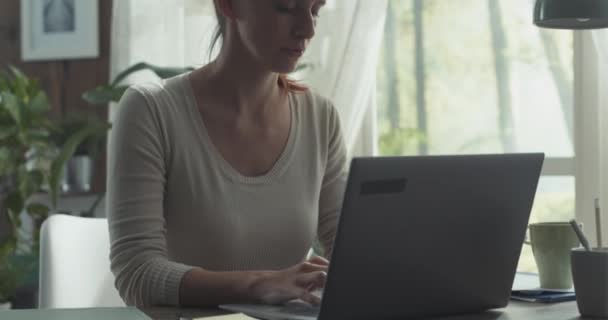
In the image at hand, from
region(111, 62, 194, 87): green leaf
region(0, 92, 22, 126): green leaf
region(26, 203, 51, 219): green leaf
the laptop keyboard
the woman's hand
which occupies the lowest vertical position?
region(26, 203, 51, 219): green leaf

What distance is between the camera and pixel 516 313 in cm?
118

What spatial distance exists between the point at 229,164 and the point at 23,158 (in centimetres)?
188

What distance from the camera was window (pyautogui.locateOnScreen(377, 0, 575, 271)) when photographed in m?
3.03

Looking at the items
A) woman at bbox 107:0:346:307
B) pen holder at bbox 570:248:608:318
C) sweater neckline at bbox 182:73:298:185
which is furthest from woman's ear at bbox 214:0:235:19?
pen holder at bbox 570:248:608:318

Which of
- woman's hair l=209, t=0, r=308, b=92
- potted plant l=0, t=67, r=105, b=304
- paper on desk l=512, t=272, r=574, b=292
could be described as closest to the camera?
paper on desk l=512, t=272, r=574, b=292

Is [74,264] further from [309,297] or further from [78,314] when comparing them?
[309,297]

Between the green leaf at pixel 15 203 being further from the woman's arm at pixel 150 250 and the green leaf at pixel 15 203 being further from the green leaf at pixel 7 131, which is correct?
the woman's arm at pixel 150 250

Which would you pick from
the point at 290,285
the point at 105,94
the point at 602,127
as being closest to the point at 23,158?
the point at 105,94

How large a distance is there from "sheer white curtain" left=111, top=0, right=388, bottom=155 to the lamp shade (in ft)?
4.28

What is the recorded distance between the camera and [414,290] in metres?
1.08

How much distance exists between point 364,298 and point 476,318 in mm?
176

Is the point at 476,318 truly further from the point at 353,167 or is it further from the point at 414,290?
the point at 353,167

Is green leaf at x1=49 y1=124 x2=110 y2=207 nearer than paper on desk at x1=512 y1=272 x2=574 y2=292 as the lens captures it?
No

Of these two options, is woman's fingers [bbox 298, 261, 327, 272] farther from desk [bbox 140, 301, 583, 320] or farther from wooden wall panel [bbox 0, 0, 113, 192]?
wooden wall panel [bbox 0, 0, 113, 192]
